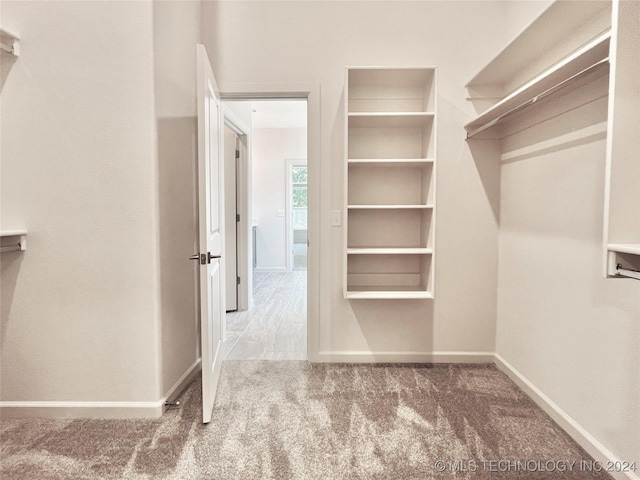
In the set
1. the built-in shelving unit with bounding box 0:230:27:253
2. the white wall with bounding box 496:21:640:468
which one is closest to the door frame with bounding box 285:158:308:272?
the white wall with bounding box 496:21:640:468

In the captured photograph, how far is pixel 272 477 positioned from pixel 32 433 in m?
1.31

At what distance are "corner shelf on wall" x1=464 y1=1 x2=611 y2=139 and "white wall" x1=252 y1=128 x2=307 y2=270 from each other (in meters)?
4.65

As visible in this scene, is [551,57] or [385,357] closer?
[551,57]

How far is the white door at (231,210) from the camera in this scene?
12.9ft

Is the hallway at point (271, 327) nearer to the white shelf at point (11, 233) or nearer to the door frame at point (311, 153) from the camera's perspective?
the door frame at point (311, 153)

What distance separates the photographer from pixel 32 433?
1.81 meters

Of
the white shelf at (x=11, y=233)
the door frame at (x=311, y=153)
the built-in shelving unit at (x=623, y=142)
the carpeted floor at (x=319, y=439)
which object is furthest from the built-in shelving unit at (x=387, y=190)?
the white shelf at (x=11, y=233)

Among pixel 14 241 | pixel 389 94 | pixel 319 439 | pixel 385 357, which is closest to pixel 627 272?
pixel 319 439

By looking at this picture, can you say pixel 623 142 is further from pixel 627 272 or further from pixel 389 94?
pixel 389 94

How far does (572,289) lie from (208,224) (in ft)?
6.36

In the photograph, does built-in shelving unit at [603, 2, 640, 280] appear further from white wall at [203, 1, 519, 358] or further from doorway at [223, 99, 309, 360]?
doorway at [223, 99, 309, 360]

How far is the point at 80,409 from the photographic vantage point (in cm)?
194

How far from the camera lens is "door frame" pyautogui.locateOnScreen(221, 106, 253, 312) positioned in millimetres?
3998

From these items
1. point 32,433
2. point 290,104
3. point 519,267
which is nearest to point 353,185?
point 519,267
